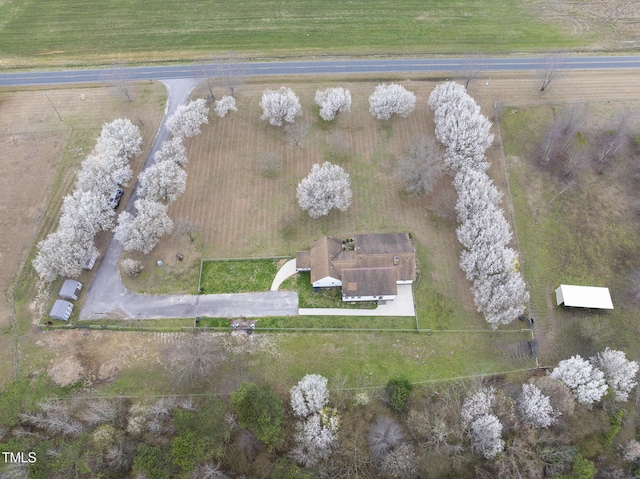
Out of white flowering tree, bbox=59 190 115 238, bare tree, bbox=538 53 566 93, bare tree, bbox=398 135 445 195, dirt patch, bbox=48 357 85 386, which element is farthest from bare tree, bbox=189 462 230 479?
bare tree, bbox=538 53 566 93

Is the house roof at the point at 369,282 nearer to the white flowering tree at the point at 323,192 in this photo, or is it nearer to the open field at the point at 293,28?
the white flowering tree at the point at 323,192

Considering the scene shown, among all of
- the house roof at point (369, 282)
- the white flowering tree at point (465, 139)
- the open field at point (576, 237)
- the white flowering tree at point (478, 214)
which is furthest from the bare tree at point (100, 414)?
the white flowering tree at point (465, 139)

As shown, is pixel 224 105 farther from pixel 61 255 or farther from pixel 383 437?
pixel 383 437

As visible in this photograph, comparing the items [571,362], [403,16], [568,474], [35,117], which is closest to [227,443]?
[568,474]

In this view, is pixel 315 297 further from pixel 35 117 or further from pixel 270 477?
pixel 35 117

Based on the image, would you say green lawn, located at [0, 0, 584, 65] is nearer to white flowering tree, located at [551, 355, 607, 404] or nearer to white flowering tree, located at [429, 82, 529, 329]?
white flowering tree, located at [429, 82, 529, 329]

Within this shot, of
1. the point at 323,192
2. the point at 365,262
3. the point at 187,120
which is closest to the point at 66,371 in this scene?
the point at 365,262

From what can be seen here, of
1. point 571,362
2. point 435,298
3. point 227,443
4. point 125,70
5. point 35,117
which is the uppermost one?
point 125,70

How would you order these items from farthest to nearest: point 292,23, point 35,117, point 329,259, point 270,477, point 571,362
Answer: point 292,23 < point 35,117 < point 329,259 < point 571,362 < point 270,477
